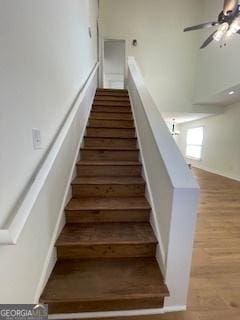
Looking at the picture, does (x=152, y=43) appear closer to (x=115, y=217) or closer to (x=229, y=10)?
(x=229, y=10)

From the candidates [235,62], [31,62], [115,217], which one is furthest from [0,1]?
[235,62]

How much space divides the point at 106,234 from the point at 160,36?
20.5 feet

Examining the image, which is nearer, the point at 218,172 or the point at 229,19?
the point at 229,19

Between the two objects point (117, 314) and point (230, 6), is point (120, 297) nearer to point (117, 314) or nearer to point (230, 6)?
point (117, 314)

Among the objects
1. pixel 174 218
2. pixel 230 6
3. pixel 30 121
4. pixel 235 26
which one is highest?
pixel 230 6

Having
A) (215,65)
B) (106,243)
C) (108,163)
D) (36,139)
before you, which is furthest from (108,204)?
(215,65)

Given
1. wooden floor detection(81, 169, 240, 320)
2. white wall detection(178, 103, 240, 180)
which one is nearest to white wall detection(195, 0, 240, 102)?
white wall detection(178, 103, 240, 180)

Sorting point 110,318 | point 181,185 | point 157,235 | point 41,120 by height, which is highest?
point 41,120

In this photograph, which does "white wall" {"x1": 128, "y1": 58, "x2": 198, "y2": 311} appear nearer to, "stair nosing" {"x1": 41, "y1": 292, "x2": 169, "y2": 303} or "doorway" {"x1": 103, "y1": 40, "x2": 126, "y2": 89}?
"stair nosing" {"x1": 41, "y1": 292, "x2": 169, "y2": 303}

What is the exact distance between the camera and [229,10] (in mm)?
2758

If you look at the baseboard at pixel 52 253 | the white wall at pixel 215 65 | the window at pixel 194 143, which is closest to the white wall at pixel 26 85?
the baseboard at pixel 52 253

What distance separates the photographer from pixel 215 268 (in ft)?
5.88

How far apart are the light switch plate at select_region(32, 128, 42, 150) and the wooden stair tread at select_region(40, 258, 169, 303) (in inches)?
38.1

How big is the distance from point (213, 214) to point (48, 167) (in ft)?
8.75
